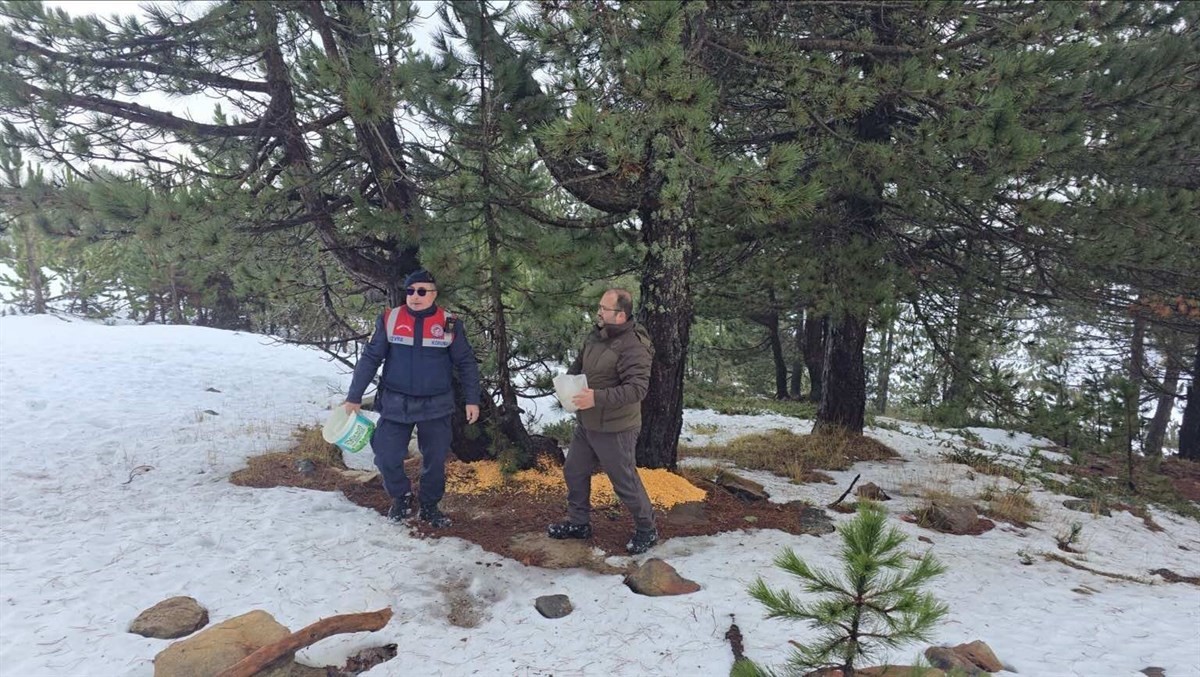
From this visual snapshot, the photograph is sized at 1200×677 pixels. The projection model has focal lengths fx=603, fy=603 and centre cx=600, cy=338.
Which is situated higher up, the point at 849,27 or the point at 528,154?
the point at 849,27

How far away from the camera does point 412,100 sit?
4738mm

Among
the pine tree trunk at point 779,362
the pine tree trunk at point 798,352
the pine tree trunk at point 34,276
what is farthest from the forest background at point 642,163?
the pine tree trunk at point 34,276

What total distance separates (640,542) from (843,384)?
601 centimetres

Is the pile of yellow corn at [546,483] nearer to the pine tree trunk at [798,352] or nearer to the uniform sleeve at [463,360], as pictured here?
the uniform sleeve at [463,360]

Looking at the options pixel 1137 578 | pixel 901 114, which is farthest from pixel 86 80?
pixel 1137 578

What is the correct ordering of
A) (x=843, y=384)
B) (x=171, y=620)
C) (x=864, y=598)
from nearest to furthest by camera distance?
(x=864, y=598)
(x=171, y=620)
(x=843, y=384)

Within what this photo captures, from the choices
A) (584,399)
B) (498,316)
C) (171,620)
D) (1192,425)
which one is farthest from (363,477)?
(1192,425)

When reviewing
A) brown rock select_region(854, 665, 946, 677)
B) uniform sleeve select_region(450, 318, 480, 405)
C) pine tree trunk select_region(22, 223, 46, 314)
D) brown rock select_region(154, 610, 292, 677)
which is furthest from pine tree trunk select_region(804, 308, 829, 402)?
pine tree trunk select_region(22, 223, 46, 314)

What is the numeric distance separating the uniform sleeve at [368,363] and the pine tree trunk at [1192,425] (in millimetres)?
14496

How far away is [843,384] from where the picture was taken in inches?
373

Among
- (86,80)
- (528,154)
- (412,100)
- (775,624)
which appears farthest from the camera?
(528,154)

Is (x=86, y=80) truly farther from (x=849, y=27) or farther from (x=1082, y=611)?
(x=1082, y=611)

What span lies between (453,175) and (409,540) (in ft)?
10.2

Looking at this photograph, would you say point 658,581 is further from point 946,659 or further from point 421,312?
point 421,312
